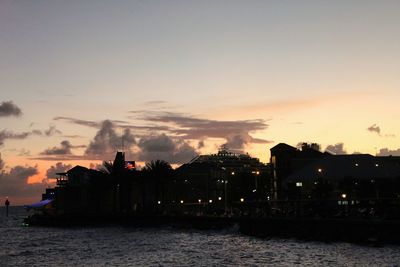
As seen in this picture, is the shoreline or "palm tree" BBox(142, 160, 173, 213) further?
"palm tree" BBox(142, 160, 173, 213)

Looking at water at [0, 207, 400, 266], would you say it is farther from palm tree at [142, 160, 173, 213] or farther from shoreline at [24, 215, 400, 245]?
palm tree at [142, 160, 173, 213]

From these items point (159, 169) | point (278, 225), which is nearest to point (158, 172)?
point (159, 169)

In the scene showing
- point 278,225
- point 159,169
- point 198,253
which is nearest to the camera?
point 198,253

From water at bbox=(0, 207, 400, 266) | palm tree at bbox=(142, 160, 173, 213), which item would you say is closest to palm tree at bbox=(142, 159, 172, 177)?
palm tree at bbox=(142, 160, 173, 213)

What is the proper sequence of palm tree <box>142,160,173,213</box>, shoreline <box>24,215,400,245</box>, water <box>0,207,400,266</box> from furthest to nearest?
1. palm tree <box>142,160,173,213</box>
2. shoreline <box>24,215,400,245</box>
3. water <box>0,207,400,266</box>

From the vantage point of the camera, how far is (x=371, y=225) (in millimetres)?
93312

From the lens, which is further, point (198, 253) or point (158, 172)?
point (158, 172)

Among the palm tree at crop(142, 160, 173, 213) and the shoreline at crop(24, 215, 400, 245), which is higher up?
the palm tree at crop(142, 160, 173, 213)

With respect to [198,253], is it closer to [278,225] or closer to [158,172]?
[278,225]

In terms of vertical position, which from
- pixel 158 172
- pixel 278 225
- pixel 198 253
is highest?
pixel 158 172

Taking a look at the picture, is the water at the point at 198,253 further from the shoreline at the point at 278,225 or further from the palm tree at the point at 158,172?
the palm tree at the point at 158,172

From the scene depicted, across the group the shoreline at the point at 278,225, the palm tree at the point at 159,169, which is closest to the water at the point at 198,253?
the shoreline at the point at 278,225

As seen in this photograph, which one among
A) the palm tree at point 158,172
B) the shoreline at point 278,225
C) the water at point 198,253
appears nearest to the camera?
the water at point 198,253

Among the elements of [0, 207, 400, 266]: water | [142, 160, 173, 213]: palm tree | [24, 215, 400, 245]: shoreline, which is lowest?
[0, 207, 400, 266]: water
